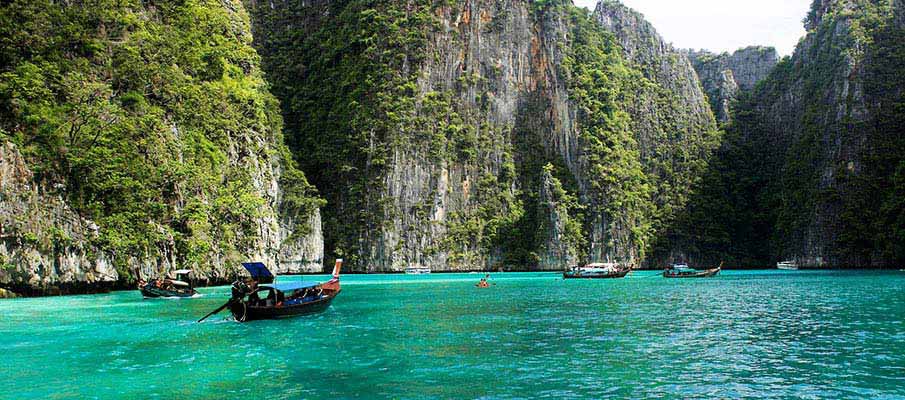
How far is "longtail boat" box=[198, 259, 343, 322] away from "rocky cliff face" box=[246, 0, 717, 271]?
74868 mm

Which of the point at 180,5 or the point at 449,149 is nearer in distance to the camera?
the point at 180,5

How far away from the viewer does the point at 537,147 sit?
131500mm

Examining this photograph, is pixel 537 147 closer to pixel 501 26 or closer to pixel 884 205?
pixel 501 26

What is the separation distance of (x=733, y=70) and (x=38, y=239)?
168m

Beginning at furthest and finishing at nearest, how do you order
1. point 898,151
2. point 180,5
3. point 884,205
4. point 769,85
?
1. point 769,85
2. point 898,151
3. point 884,205
4. point 180,5

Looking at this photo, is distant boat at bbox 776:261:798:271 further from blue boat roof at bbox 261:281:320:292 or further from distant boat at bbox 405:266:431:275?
blue boat roof at bbox 261:281:320:292

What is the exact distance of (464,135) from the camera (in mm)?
123312

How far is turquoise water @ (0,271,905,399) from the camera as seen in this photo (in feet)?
57.4

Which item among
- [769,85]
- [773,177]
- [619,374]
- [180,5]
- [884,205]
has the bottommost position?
[619,374]

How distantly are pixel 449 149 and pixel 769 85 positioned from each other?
79611mm

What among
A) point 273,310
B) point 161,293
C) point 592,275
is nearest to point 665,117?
point 592,275

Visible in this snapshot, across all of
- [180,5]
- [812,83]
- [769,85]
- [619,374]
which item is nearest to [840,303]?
[619,374]

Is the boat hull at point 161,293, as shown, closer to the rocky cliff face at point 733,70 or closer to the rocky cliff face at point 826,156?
the rocky cliff face at point 826,156

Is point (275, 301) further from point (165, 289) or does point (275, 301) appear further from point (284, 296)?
point (165, 289)
